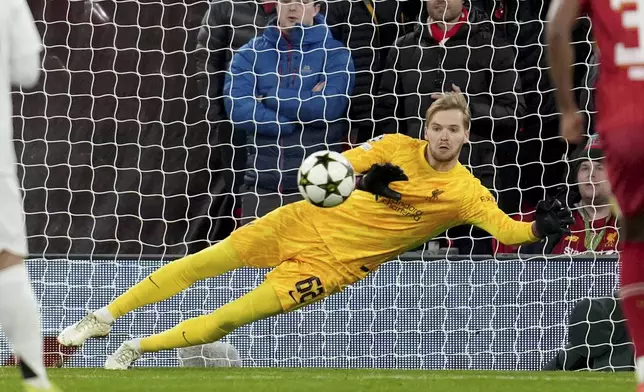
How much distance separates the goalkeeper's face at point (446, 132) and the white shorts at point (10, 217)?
132 inches

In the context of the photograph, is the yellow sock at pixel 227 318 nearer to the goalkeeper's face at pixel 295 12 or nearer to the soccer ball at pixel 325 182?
the soccer ball at pixel 325 182

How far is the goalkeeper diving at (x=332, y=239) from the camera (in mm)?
6934

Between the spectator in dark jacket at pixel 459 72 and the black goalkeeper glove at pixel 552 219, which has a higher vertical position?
the spectator in dark jacket at pixel 459 72

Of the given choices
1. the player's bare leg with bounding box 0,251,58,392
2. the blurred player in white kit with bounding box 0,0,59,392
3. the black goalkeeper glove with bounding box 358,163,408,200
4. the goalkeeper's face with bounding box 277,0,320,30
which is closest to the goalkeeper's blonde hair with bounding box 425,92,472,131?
the black goalkeeper glove with bounding box 358,163,408,200

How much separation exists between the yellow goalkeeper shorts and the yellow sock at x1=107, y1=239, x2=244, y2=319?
0.08m

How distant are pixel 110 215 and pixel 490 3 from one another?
273 centimetres

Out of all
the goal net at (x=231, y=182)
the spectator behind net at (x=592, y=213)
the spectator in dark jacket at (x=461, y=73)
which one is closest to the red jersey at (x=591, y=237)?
the spectator behind net at (x=592, y=213)

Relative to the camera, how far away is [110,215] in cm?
858

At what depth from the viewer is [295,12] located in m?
7.93

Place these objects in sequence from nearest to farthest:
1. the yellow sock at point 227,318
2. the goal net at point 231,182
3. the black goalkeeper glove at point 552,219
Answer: the black goalkeeper glove at point 552,219 < the yellow sock at point 227,318 < the goal net at point 231,182

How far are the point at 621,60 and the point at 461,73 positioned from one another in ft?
15.3

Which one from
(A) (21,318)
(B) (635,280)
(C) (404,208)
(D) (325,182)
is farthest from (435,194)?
A: (B) (635,280)

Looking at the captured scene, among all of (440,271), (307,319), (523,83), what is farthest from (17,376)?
(523,83)

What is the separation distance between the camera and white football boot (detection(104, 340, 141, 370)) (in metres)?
7.07
